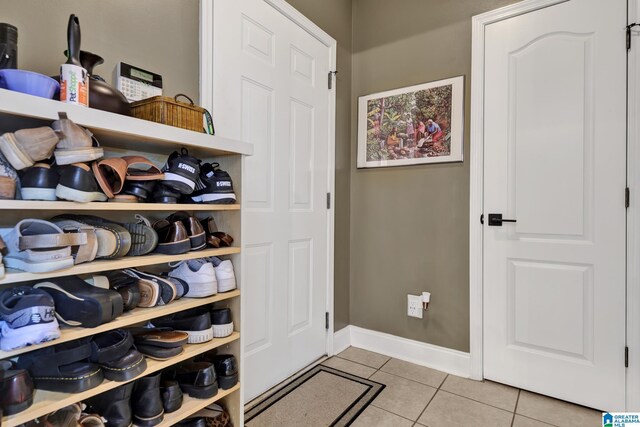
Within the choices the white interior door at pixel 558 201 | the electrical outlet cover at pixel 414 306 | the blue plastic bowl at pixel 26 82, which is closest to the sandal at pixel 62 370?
the blue plastic bowl at pixel 26 82

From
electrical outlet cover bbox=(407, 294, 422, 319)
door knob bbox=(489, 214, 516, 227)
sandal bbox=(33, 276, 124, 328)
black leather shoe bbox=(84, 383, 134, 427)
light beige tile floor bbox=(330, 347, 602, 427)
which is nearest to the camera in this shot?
sandal bbox=(33, 276, 124, 328)

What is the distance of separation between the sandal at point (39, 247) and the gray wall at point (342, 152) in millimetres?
1798

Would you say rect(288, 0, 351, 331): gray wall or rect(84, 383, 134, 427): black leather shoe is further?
rect(288, 0, 351, 331): gray wall

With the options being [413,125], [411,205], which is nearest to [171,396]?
[411,205]

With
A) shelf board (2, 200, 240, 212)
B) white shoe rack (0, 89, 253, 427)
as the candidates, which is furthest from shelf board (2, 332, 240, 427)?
shelf board (2, 200, 240, 212)

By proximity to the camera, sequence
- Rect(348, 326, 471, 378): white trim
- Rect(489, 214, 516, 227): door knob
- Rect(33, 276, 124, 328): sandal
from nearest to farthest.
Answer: Rect(33, 276, 124, 328): sandal, Rect(489, 214, 516, 227): door knob, Rect(348, 326, 471, 378): white trim

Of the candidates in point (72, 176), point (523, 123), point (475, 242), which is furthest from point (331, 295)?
point (72, 176)

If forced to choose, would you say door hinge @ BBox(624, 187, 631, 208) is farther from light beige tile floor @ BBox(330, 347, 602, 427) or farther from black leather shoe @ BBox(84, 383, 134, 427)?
black leather shoe @ BBox(84, 383, 134, 427)

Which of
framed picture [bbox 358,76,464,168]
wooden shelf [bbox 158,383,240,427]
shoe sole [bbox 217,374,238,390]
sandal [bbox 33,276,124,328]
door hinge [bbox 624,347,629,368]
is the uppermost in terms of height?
framed picture [bbox 358,76,464,168]

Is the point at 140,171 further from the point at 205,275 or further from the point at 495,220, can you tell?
the point at 495,220

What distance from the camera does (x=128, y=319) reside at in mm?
950

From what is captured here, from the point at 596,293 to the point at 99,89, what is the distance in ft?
7.58

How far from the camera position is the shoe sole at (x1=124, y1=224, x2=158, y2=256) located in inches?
41.2

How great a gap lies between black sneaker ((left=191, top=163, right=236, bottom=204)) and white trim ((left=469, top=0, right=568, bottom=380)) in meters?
1.51
